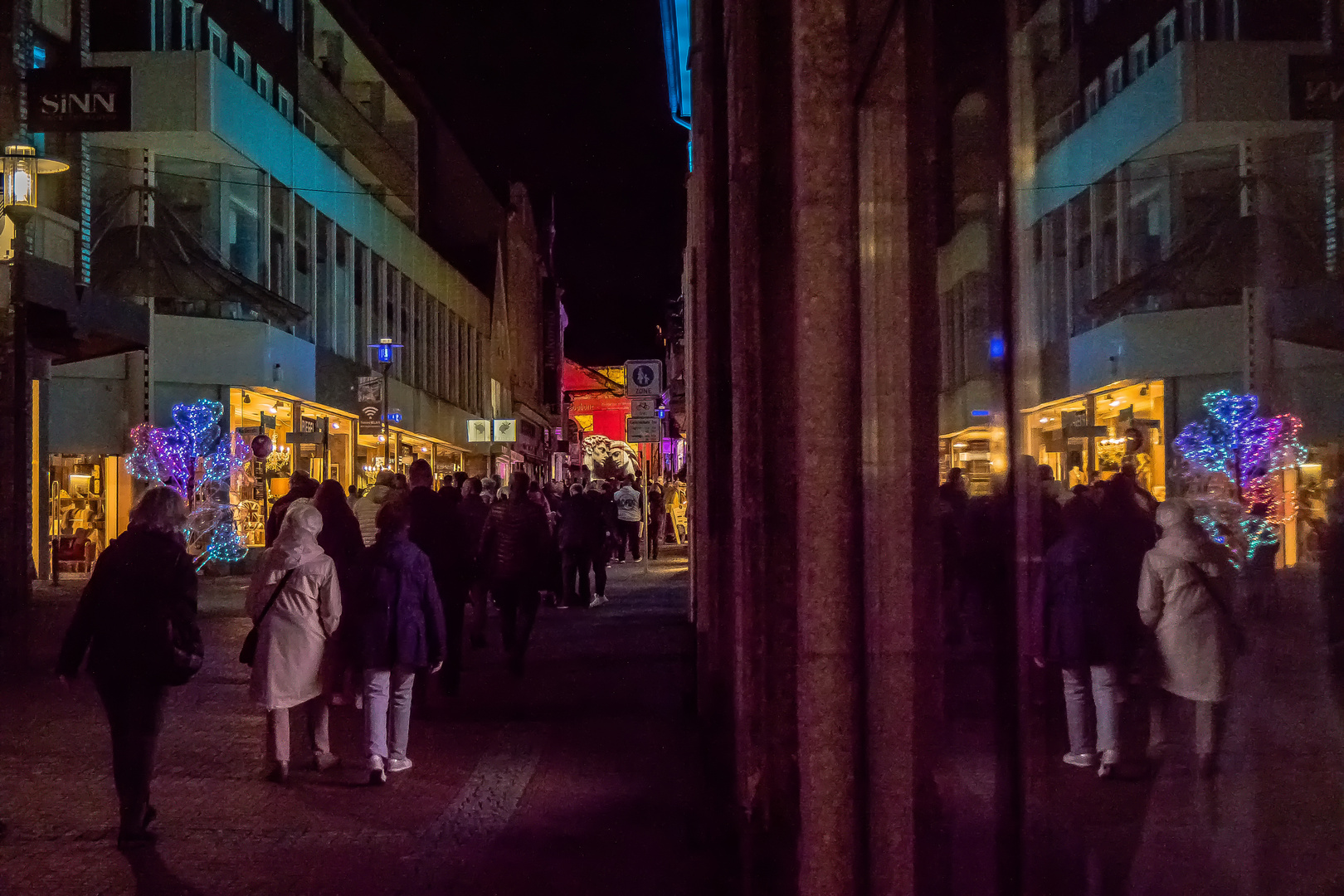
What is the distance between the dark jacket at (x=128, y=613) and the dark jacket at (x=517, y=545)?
527 cm

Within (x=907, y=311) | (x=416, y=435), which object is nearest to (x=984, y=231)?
(x=907, y=311)

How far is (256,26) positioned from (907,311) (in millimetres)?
28106

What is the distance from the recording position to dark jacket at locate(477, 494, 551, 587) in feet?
36.6

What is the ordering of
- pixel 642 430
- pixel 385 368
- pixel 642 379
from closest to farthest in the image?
pixel 642 379 < pixel 642 430 < pixel 385 368

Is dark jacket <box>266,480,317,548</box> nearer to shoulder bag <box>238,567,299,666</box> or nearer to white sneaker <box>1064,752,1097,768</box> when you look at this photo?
shoulder bag <box>238,567,299,666</box>

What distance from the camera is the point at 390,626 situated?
7.32 meters

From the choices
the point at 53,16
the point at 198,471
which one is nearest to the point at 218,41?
the point at 53,16

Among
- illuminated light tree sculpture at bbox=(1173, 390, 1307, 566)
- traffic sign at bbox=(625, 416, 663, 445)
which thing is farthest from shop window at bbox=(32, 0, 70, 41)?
illuminated light tree sculpture at bbox=(1173, 390, 1307, 566)

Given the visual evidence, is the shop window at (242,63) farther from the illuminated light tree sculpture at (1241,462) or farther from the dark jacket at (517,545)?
the illuminated light tree sculpture at (1241,462)

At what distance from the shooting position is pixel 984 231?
311cm

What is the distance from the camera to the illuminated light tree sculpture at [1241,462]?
217 centimetres

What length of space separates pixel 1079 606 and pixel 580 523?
14.3m

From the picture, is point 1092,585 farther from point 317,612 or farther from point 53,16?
point 53,16

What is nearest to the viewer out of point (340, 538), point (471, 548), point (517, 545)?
point (340, 538)
